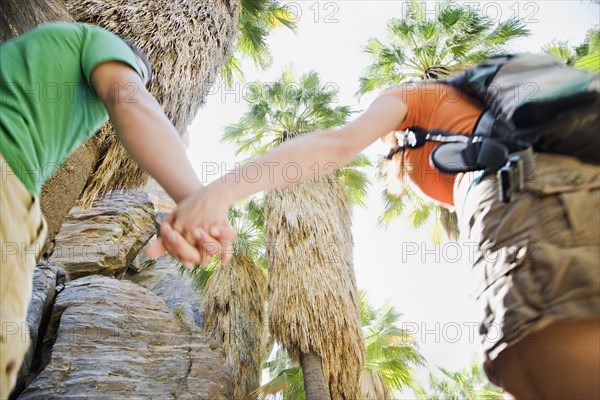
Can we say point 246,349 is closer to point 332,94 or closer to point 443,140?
point 332,94

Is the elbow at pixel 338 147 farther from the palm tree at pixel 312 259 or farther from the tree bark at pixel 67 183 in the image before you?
the palm tree at pixel 312 259

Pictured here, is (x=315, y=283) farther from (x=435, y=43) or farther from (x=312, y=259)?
(x=435, y=43)

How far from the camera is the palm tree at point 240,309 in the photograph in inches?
326

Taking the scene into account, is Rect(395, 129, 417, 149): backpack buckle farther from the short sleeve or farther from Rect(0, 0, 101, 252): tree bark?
Rect(0, 0, 101, 252): tree bark

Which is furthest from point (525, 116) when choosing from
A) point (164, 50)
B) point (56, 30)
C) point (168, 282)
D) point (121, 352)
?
point (168, 282)

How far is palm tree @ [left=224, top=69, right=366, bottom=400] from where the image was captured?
7.20 metres

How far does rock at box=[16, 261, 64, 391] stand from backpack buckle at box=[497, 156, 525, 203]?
618 cm

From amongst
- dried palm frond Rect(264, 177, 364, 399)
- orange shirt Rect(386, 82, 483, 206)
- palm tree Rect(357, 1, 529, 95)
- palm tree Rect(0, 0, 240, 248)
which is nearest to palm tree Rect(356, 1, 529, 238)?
palm tree Rect(357, 1, 529, 95)

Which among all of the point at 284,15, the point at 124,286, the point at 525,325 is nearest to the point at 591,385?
the point at 525,325

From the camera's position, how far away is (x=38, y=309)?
20.5 feet

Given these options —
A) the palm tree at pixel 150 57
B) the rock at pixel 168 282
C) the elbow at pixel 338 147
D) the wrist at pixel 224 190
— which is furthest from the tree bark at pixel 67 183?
the rock at pixel 168 282

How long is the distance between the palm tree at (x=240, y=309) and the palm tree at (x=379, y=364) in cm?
57

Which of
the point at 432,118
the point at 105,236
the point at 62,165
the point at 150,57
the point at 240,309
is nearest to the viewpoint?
the point at 432,118

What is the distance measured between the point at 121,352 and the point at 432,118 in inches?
236
